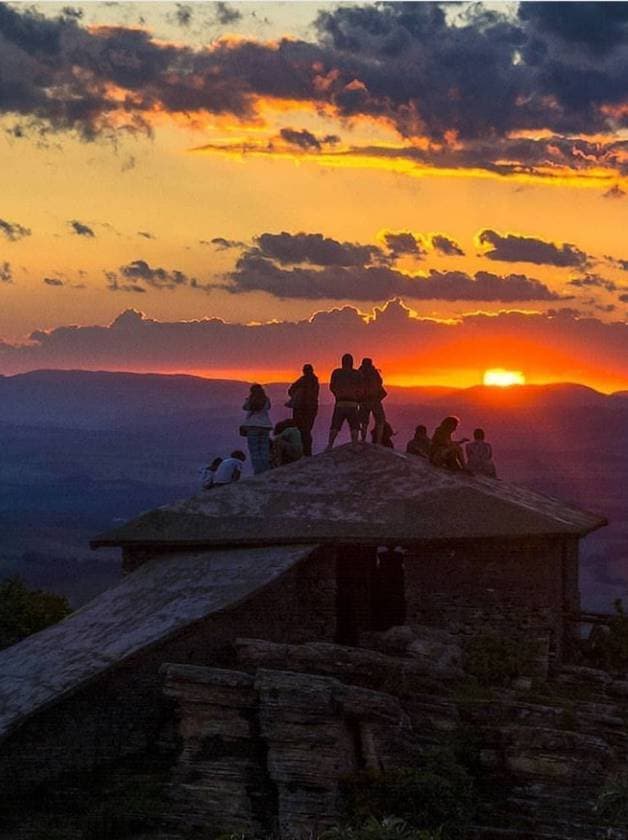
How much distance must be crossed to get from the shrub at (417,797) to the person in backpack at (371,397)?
13529 mm

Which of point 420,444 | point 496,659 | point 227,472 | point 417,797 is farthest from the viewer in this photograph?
point 420,444

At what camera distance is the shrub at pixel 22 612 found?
109 feet

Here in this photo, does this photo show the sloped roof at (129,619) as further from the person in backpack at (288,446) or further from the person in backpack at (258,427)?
the person in backpack at (258,427)

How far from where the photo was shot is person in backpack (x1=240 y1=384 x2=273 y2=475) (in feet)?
111

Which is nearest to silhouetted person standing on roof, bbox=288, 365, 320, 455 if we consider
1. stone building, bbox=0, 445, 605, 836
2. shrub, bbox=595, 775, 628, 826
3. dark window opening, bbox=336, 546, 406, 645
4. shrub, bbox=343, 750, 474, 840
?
stone building, bbox=0, 445, 605, 836

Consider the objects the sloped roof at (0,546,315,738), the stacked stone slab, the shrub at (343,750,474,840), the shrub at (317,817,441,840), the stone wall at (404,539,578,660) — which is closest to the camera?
the shrub at (317,817,441,840)

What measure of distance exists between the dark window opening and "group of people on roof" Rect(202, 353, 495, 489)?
360cm

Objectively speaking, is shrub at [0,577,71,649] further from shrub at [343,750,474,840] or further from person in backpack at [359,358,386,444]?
shrub at [343,750,474,840]

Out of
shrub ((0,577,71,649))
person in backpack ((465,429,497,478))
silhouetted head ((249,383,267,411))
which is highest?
silhouetted head ((249,383,267,411))

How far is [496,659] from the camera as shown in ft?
86.4

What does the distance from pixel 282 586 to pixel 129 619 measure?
2769mm

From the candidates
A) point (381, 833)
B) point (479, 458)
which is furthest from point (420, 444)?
point (381, 833)

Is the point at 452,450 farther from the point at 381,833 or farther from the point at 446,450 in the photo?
the point at 381,833

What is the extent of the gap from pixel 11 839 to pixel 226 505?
10.2 m
